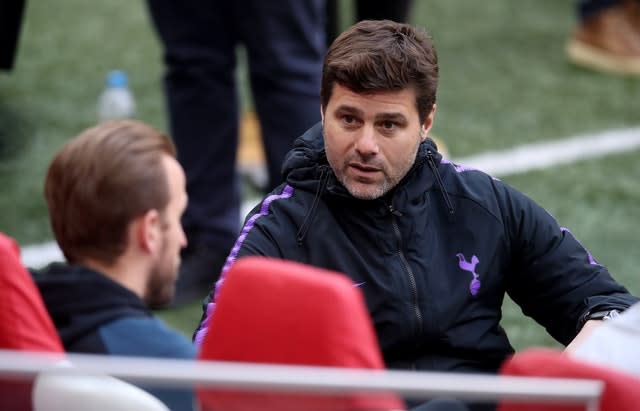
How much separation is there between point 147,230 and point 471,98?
4.12 metres

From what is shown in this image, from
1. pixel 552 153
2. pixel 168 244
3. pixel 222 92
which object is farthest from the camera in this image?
pixel 552 153

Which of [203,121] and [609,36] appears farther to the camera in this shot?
[609,36]

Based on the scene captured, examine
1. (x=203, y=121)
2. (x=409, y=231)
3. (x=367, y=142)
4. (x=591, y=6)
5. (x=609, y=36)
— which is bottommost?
(x=609, y=36)

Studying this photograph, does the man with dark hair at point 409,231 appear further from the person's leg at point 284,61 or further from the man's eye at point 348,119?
the person's leg at point 284,61

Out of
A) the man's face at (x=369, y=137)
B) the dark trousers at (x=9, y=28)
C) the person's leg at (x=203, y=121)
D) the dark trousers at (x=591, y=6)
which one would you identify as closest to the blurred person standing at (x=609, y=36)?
the dark trousers at (x=591, y=6)

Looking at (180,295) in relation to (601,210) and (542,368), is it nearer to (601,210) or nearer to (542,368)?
(601,210)

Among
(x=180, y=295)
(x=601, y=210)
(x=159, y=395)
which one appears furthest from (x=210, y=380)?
(x=601, y=210)

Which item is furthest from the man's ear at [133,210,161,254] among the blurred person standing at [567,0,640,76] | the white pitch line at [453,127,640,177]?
the blurred person standing at [567,0,640,76]

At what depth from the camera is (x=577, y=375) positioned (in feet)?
6.15

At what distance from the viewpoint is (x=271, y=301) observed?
6.43 feet

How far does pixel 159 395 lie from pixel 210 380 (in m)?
0.56

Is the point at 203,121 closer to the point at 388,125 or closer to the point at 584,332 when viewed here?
the point at 388,125

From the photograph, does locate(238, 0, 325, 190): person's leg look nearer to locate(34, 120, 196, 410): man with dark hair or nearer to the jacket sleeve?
the jacket sleeve

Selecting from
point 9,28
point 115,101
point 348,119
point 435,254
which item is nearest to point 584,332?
point 435,254
